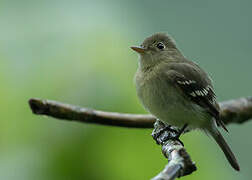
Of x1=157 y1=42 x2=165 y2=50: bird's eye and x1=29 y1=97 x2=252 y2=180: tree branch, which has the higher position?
x1=157 y1=42 x2=165 y2=50: bird's eye

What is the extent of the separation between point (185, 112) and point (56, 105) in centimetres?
143

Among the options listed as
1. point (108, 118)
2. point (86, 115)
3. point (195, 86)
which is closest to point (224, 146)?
point (195, 86)

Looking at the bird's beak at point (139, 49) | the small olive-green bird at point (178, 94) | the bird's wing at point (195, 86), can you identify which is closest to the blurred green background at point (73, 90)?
the small olive-green bird at point (178, 94)

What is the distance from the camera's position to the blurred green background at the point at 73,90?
11.2 ft

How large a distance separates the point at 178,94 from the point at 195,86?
30cm

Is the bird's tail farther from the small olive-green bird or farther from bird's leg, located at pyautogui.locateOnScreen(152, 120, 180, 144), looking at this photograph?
bird's leg, located at pyautogui.locateOnScreen(152, 120, 180, 144)

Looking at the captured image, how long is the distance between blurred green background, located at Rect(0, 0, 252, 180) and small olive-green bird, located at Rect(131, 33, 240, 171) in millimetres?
267

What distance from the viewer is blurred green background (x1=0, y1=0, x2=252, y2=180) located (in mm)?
3406

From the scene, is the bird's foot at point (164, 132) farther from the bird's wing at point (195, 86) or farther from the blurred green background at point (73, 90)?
the bird's wing at point (195, 86)

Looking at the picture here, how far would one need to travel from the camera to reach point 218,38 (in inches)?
289

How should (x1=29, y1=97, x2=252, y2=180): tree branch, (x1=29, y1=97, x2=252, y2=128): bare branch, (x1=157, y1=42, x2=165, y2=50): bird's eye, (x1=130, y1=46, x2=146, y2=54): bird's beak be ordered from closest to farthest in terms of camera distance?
(x1=29, y1=97, x2=252, y2=180): tree branch
(x1=29, y1=97, x2=252, y2=128): bare branch
(x1=130, y1=46, x2=146, y2=54): bird's beak
(x1=157, y1=42, x2=165, y2=50): bird's eye

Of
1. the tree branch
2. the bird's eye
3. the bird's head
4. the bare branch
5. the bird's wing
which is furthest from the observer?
the bird's eye

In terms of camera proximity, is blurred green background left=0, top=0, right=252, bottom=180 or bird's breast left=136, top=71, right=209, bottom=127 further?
bird's breast left=136, top=71, right=209, bottom=127

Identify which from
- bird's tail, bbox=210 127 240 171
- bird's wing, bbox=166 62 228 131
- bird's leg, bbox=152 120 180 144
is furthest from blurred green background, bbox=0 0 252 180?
bird's tail, bbox=210 127 240 171
